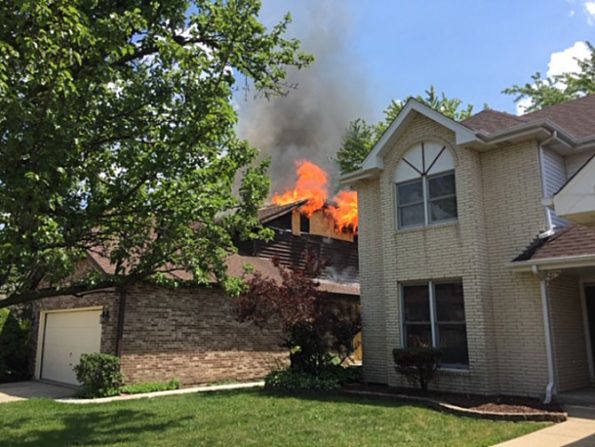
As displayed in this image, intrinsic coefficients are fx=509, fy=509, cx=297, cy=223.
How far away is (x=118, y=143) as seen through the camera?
301 inches

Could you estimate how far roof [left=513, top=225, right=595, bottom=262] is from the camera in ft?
34.7

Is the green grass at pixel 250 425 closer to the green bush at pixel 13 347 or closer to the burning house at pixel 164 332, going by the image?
the burning house at pixel 164 332

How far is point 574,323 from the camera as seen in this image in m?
12.2

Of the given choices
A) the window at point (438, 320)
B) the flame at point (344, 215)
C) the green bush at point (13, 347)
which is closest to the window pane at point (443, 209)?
the window at point (438, 320)

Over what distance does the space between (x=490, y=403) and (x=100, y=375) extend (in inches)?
404

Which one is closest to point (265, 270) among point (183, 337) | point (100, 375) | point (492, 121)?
point (183, 337)

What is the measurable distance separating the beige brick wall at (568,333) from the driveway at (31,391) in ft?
42.9

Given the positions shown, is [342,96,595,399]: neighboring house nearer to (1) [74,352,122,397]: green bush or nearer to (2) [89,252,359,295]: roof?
(2) [89,252,359,295]: roof

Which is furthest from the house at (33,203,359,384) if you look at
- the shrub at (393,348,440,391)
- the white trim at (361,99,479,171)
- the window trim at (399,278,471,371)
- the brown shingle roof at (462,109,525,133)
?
the brown shingle roof at (462,109,525,133)

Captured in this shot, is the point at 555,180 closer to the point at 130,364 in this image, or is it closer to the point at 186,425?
the point at 186,425

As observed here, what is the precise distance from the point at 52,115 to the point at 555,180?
11.2 m

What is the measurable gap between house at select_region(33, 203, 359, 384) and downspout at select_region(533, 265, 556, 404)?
545 cm

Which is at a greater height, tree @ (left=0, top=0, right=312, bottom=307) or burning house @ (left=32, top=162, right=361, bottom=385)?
tree @ (left=0, top=0, right=312, bottom=307)

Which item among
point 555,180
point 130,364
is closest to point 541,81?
point 555,180
